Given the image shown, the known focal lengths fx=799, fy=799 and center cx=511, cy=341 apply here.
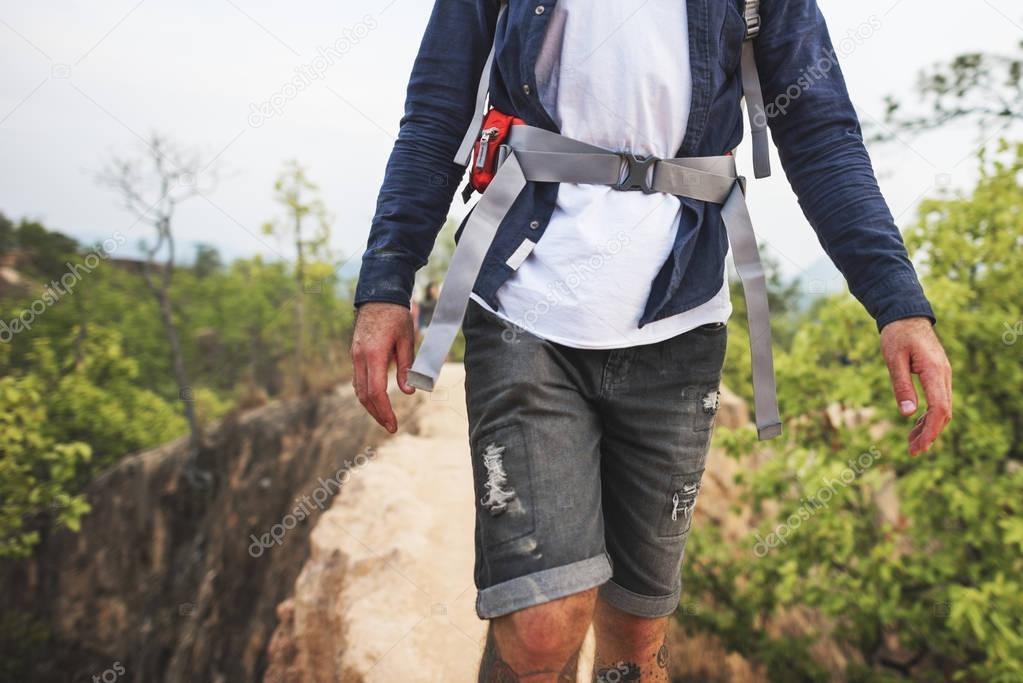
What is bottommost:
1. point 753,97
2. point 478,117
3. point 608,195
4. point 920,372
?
point 920,372

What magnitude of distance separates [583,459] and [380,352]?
0.42m

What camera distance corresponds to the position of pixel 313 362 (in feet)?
33.5

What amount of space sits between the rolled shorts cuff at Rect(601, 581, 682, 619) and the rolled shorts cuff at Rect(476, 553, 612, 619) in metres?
0.37

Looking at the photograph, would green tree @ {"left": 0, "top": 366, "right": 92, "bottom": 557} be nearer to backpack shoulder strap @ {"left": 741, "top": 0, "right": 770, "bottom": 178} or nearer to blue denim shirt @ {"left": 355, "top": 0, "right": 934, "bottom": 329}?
blue denim shirt @ {"left": 355, "top": 0, "right": 934, "bottom": 329}

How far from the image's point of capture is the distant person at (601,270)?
4.36 feet

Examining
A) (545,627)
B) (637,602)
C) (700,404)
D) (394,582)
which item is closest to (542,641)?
(545,627)

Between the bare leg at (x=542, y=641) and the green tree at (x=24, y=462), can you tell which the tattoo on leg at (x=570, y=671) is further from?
the green tree at (x=24, y=462)

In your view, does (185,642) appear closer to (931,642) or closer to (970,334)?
(931,642)

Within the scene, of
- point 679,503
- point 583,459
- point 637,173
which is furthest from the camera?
point 679,503

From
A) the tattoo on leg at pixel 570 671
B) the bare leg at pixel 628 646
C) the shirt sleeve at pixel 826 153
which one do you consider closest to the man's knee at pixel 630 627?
the bare leg at pixel 628 646

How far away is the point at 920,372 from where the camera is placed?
4.85ft

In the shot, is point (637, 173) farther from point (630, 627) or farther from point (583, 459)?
point (630, 627)

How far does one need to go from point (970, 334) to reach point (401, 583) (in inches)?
113

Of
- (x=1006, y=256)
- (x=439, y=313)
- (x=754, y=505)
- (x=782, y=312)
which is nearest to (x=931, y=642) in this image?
(x=754, y=505)
